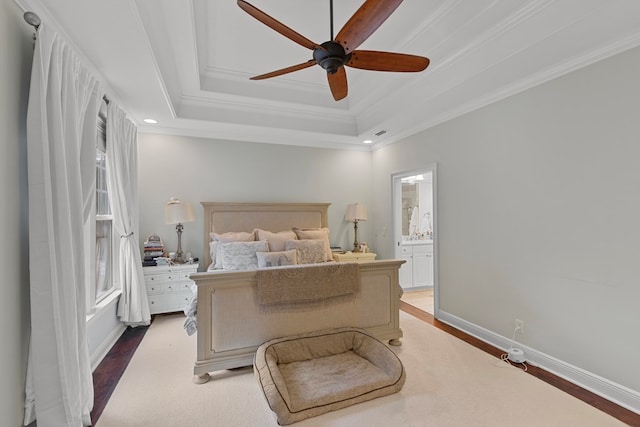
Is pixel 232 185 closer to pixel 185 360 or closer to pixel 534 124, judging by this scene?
pixel 185 360

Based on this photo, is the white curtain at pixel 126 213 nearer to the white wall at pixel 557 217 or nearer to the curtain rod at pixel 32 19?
the curtain rod at pixel 32 19

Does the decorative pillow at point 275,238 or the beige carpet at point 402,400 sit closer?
the beige carpet at point 402,400

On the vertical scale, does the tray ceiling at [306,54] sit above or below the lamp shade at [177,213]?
above

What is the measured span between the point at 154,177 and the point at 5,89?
2713 mm

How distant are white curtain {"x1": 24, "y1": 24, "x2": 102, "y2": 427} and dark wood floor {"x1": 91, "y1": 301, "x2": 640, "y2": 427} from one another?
408 mm

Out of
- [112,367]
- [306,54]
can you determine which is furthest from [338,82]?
[112,367]

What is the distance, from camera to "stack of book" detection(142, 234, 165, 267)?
12.6ft

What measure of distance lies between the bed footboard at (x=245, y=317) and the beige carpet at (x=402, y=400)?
0.69 feet

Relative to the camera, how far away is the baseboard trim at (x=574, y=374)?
2117mm

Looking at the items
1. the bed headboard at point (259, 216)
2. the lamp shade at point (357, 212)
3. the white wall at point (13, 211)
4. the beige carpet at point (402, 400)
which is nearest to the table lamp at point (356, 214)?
the lamp shade at point (357, 212)

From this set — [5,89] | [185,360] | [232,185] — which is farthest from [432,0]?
[185,360]

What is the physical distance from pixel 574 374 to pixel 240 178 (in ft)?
14.3

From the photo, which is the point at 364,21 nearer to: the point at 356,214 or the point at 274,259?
the point at 274,259

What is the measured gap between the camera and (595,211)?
2.32 metres
